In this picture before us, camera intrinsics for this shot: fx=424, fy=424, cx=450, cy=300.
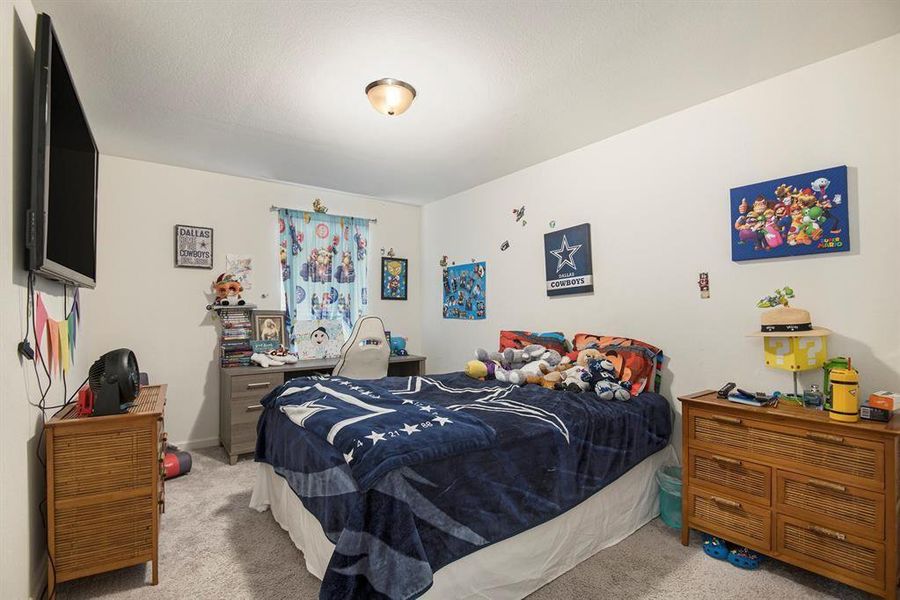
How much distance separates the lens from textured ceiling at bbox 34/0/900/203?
187 centimetres

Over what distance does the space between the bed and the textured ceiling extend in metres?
1.79

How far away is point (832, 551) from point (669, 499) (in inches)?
30.0

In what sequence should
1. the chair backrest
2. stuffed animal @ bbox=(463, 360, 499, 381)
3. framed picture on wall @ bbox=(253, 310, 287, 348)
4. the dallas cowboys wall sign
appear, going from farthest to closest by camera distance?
framed picture on wall @ bbox=(253, 310, 287, 348), the chair backrest, the dallas cowboys wall sign, stuffed animal @ bbox=(463, 360, 499, 381)

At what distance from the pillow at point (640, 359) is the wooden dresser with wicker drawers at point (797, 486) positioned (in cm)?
43

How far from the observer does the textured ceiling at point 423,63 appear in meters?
1.87

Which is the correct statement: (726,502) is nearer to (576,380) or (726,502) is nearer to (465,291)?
(576,380)

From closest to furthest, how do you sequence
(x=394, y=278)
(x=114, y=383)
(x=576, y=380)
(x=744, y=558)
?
(x=114, y=383), (x=744, y=558), (x=576, y=380), (x=394, y=278)

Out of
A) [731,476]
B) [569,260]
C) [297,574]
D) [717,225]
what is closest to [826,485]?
[731,476]

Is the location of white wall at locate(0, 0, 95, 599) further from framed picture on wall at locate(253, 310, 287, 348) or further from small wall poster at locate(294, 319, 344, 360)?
small wall poster at locate(294, 319, 344, 360)

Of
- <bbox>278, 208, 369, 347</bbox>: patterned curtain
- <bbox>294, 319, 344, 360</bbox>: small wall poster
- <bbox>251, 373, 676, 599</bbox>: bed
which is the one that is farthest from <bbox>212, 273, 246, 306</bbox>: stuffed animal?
<bbox>251, 373, 676, 599</bbox>: bed

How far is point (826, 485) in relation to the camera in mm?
1847

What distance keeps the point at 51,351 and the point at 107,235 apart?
2062 mm

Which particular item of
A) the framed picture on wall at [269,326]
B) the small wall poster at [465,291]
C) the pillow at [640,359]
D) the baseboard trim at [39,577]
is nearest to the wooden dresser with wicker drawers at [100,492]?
the baseboard trim at [39,577]

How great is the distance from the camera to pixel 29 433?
5.44ft
